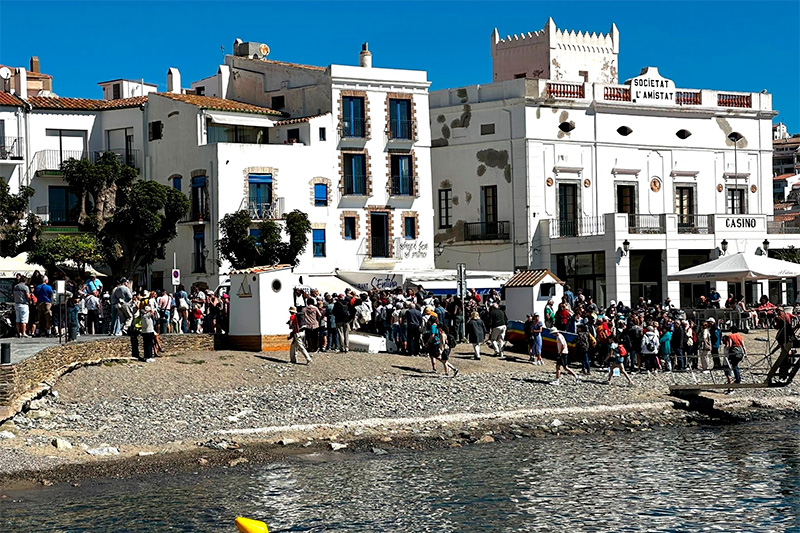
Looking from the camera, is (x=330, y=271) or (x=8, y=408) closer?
(x=8, y=408)

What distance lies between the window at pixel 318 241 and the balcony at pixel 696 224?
14.6 meters

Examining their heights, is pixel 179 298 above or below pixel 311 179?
below

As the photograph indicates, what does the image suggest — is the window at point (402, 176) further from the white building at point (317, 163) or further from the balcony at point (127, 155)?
the balcony at point (127, 155)

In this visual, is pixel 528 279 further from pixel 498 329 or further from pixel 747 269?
pixel 747 269

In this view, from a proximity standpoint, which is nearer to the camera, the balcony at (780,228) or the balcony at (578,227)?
the balcony at (578,227)

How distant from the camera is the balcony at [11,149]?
5153cm

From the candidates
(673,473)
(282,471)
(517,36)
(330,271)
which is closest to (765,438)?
(673,473)

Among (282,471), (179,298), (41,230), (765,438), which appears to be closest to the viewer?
(282,471)

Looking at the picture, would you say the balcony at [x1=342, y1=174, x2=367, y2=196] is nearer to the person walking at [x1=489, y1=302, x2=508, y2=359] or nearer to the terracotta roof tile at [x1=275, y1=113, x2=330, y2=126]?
the terracotta roof tile at [x1=275, y1=113, x2=330, y2=126]

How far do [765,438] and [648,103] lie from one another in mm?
28305

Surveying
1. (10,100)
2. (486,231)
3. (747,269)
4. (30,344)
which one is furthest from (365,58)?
(30,344)

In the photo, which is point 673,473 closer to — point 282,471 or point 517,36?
point 282,471

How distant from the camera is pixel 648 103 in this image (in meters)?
57.2

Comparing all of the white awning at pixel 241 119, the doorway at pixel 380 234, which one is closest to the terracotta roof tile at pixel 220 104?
the white awning at pixel 241 119
